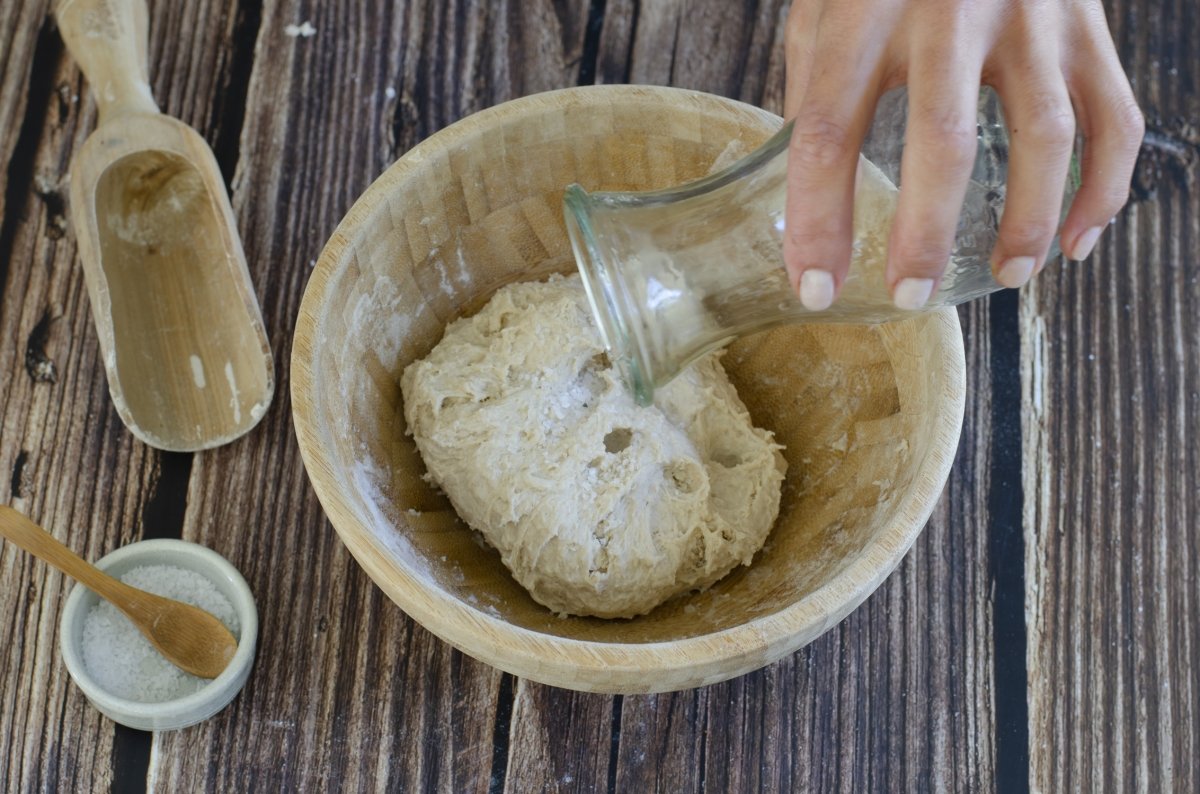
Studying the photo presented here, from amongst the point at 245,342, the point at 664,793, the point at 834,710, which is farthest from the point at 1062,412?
the point at 245,342

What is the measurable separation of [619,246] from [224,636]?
1.73 ft

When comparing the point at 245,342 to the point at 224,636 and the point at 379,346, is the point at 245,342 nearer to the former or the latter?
the point at 379,346

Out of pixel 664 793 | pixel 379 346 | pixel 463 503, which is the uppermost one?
pixel 379 346

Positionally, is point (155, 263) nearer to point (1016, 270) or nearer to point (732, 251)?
point (732, 251)

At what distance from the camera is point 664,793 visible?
1.02 metres

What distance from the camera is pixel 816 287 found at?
69 cm

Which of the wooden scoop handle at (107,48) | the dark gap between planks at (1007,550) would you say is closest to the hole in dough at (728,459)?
the dark gap between planks at (1007,550)

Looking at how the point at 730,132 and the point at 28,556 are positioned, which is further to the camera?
the point at 28,556

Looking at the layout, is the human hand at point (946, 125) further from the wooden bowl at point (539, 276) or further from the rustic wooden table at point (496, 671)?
the rustic wooden table at point (496, 671)

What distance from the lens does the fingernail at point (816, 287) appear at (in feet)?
2.27

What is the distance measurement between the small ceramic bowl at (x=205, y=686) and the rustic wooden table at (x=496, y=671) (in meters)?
0.04

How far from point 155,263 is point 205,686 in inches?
17.3

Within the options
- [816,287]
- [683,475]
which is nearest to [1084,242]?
[816,287]

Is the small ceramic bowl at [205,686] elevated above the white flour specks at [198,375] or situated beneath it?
situated beneath
